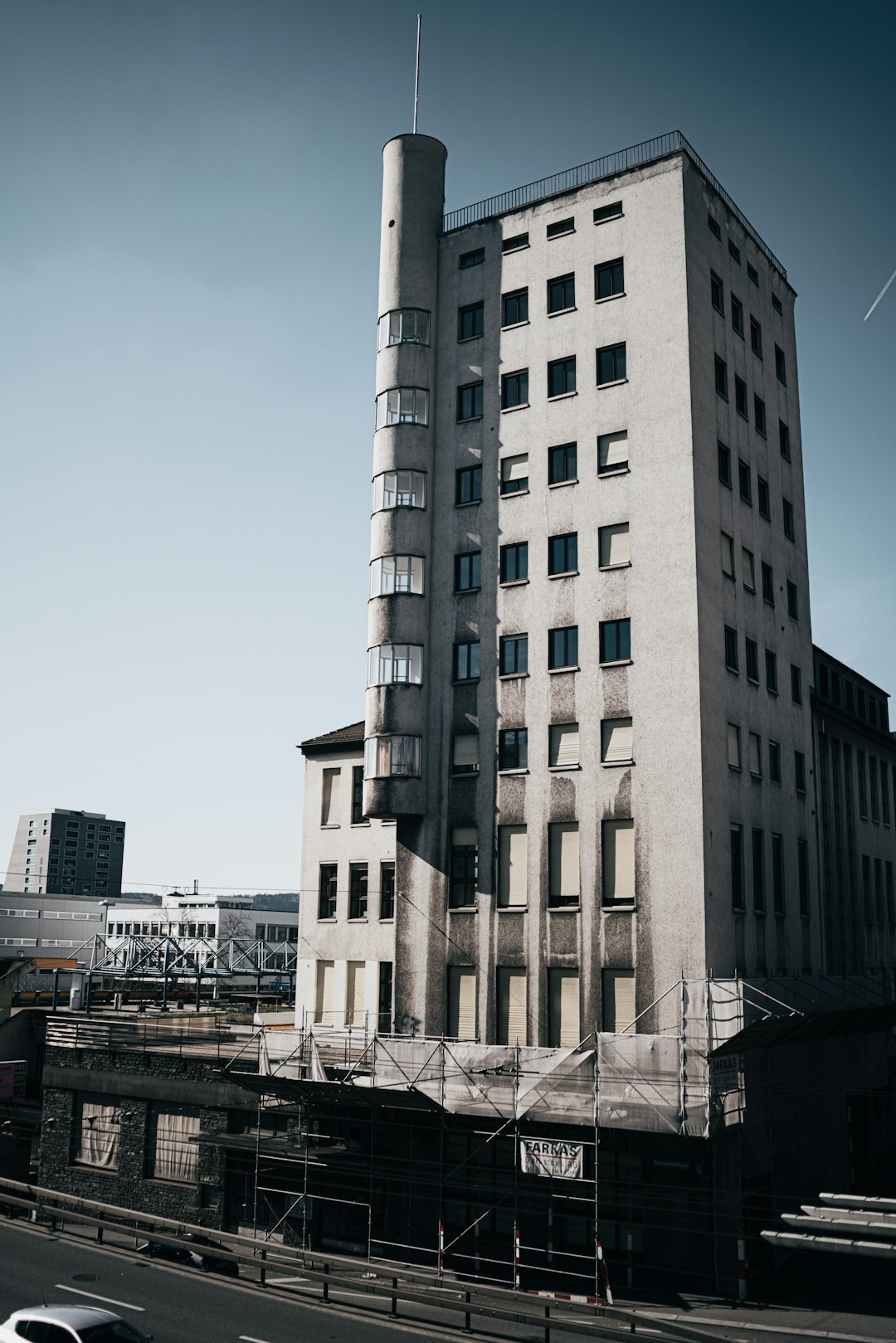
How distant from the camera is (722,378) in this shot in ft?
141

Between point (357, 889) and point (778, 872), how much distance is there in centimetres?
1784

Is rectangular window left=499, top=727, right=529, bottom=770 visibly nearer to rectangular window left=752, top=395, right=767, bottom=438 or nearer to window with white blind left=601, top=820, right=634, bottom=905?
window with white blind left=601, top=820, right=634, bottom=905

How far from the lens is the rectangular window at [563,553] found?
40891mm

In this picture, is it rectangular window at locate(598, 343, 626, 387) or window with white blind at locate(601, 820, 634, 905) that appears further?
rectangular window at locate(598, 343, 626, 387)

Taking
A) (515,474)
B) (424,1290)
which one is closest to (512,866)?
(424,1290)

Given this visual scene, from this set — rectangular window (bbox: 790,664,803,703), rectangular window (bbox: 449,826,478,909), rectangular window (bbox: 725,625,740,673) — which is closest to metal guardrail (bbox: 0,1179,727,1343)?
rectangular window (bbox: 449,826,478,909)

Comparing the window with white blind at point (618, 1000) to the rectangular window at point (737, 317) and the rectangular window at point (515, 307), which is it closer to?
the rectangular window at point (515, 307)

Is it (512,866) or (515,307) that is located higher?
(515,307)

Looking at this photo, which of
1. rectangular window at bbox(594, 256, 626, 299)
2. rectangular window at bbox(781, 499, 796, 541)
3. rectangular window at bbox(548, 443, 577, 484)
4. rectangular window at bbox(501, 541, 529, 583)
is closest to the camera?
rectangular window at bbox(548, 443, 577, 484)

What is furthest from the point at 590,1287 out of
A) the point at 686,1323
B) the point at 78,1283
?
the point at 78,1283

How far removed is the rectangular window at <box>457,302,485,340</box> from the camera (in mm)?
45375

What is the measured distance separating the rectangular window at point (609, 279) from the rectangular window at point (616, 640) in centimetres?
1273

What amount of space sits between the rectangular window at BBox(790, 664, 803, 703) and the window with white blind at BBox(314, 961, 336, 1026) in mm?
22618

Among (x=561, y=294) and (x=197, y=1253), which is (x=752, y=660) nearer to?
(x=561, y=294)
